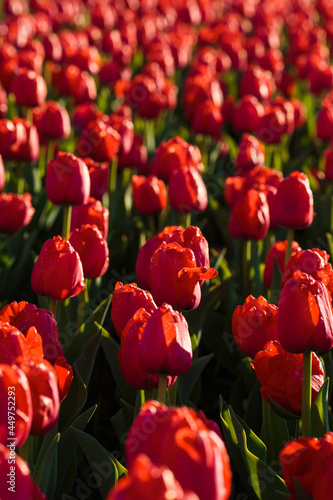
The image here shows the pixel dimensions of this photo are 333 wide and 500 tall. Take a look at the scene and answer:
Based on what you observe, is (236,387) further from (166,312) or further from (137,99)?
(137,99)

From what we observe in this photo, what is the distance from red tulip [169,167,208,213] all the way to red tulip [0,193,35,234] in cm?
55

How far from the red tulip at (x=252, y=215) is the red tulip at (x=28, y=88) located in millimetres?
1748

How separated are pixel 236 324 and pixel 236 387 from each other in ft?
1.96

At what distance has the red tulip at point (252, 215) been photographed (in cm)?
267

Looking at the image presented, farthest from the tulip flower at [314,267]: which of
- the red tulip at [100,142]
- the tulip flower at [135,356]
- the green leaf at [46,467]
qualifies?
the red tulip at [100,142]

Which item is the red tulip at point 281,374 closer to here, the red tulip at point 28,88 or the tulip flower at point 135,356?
the tulip flower at point 135,356

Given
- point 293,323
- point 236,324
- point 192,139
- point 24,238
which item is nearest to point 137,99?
point 192,139

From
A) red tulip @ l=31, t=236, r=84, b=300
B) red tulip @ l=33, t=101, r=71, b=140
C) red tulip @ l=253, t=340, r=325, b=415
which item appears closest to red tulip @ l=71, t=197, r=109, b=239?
red tulip @ l=31, t=236, r=84, b=300

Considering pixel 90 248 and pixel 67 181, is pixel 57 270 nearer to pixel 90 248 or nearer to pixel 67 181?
pixel 90 248

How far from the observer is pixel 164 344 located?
4.98ft

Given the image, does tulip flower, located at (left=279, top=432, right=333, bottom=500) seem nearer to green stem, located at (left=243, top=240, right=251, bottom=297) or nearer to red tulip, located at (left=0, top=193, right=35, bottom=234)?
green stem, located at (left=243, top=240, right=251, bottom=297)

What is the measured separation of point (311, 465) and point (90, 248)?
108cm

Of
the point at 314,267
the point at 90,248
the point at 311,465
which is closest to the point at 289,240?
the point at 314,267

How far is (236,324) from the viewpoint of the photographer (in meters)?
1.91
